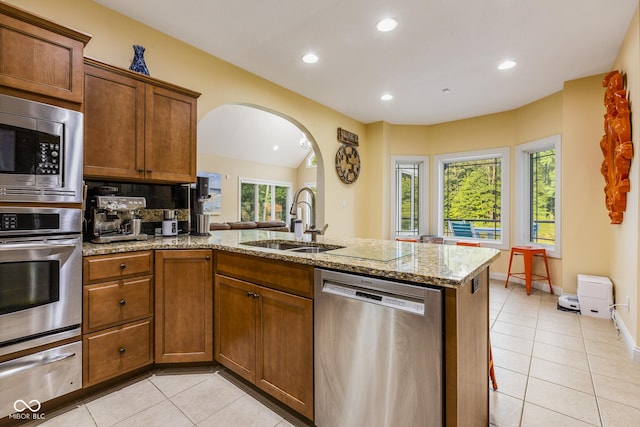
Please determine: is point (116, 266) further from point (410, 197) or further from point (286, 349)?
point (410, 197)

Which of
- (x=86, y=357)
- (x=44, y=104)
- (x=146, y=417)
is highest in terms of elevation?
Result: (x=44, y=104)

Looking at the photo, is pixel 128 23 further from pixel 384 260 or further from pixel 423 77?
pixel 423 77

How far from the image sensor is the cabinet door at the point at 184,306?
80.4 inches

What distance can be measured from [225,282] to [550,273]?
14.8ft

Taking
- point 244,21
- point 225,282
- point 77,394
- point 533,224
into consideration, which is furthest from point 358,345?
Answer: point 533,224

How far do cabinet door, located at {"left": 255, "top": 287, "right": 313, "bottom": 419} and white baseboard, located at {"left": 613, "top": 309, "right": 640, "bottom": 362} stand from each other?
8.42 ft

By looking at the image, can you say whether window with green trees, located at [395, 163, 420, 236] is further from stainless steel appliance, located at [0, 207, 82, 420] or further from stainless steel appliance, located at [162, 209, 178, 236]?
stainless steel appliance, located at [0, 207, 82, 420]

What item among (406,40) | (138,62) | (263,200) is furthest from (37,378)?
(263,200)

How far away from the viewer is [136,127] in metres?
2.21

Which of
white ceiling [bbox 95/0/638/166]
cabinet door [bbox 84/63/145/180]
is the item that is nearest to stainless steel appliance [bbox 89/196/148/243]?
cabinet door [bbox 84/63/145/180]

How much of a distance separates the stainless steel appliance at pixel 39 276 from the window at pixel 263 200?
769 cm

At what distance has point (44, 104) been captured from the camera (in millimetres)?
1611

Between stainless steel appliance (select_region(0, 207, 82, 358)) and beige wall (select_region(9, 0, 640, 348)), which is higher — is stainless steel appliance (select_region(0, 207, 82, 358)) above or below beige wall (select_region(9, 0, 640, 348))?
below

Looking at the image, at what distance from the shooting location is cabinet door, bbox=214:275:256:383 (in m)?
1.82
